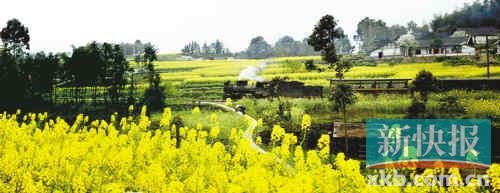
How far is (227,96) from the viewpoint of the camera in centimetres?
1517

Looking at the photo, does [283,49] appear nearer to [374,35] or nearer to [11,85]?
[374,35]

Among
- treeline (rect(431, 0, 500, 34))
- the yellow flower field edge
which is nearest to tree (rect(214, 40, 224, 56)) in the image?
treeline (rect(431, 0, 500, 34))

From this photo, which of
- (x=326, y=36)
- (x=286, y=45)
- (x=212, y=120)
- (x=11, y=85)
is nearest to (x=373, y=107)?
(x=326, y=36)

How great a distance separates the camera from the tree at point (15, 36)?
16.3 meters

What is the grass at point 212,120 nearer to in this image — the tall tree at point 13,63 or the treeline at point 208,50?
the tall tree at point 13,63

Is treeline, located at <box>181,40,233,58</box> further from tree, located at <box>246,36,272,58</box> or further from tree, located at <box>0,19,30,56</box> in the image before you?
tree, located at <box>0,19,30,56</box>

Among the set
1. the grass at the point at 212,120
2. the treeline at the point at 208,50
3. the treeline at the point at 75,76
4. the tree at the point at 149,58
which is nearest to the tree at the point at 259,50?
the treeline at the point at 208,50

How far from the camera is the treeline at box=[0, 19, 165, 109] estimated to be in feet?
48.3

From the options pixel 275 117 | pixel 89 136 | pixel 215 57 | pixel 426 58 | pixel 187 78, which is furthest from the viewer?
pixel 215 57

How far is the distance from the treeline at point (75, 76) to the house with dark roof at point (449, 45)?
370 inches

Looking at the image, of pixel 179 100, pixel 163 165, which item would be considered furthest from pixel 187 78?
pixel 163 165

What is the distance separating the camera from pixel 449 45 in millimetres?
22719

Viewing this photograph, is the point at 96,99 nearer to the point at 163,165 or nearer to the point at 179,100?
the point at 179,100

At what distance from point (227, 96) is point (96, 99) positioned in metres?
3.07
